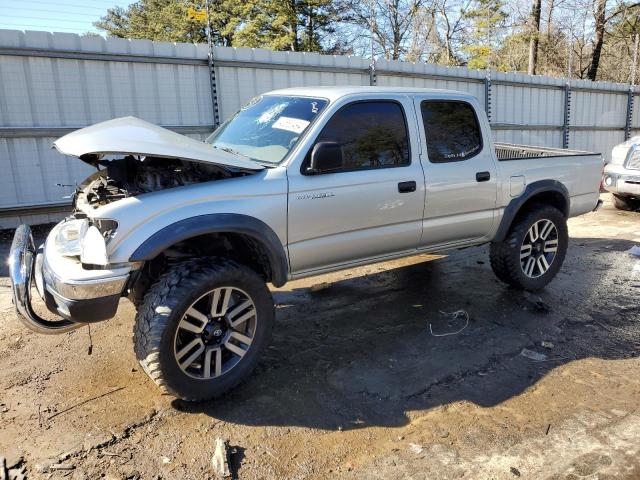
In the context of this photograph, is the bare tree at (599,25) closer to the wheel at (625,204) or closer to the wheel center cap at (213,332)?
the wheel at (625,204)

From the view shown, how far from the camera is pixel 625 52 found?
2708 cm

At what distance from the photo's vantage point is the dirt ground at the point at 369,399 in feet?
9.39

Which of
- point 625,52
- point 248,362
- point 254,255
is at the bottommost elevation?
point 248,362

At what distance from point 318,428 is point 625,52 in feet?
101

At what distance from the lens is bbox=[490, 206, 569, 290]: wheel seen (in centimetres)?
518

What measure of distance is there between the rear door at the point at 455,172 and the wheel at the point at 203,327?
1.77 meters

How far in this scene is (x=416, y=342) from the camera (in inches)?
169

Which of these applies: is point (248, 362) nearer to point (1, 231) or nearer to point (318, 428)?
point (318, 428)

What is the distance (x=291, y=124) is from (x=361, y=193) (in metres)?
0.75

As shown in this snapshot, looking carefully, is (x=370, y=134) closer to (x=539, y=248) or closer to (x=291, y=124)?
(x=291, y=124)

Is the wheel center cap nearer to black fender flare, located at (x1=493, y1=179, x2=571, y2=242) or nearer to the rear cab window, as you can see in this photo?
the rear cab window

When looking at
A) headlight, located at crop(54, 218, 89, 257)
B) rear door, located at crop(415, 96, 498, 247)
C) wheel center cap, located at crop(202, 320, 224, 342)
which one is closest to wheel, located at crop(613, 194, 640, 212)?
rear door, located at crop(415, 96, 498, 247)

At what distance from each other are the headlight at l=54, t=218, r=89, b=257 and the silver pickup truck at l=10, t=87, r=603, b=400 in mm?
15

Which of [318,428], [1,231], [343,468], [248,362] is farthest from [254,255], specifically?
[1,231]
